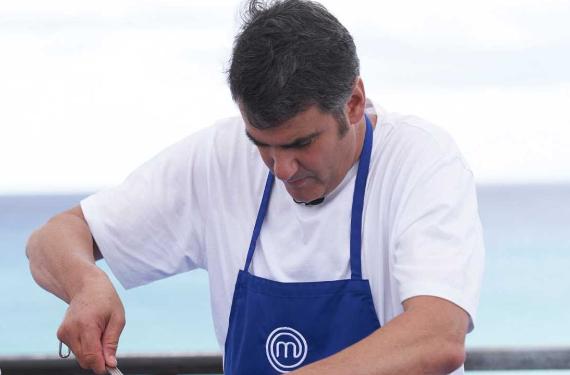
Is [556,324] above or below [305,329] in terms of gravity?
below

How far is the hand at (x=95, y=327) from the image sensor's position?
133cm

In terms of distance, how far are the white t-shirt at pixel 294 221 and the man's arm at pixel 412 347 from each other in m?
0.03

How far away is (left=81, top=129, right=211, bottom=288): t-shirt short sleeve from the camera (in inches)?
62.9

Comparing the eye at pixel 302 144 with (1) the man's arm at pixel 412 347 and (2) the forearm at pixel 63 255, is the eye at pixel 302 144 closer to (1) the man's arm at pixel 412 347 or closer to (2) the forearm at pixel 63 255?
(1) the man's arm at pixel 412 347

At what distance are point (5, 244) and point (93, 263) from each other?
13276 mm

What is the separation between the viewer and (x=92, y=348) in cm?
132

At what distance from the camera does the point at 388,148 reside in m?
1.44

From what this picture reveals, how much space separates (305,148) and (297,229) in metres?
0.24

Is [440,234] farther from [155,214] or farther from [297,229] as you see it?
[155,214]

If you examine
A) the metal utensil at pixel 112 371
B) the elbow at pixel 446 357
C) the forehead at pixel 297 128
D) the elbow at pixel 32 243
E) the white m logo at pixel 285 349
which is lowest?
the white m logo at pixel 285 349

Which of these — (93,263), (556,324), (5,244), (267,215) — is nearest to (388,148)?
(267,215)

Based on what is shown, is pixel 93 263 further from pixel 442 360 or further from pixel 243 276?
pixel 442 360

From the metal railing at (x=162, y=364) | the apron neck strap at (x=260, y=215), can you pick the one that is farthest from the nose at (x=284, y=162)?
the metal railing at (x=162, y=364)

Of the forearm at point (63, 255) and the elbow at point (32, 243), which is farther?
the elbow at point (32, 243)
